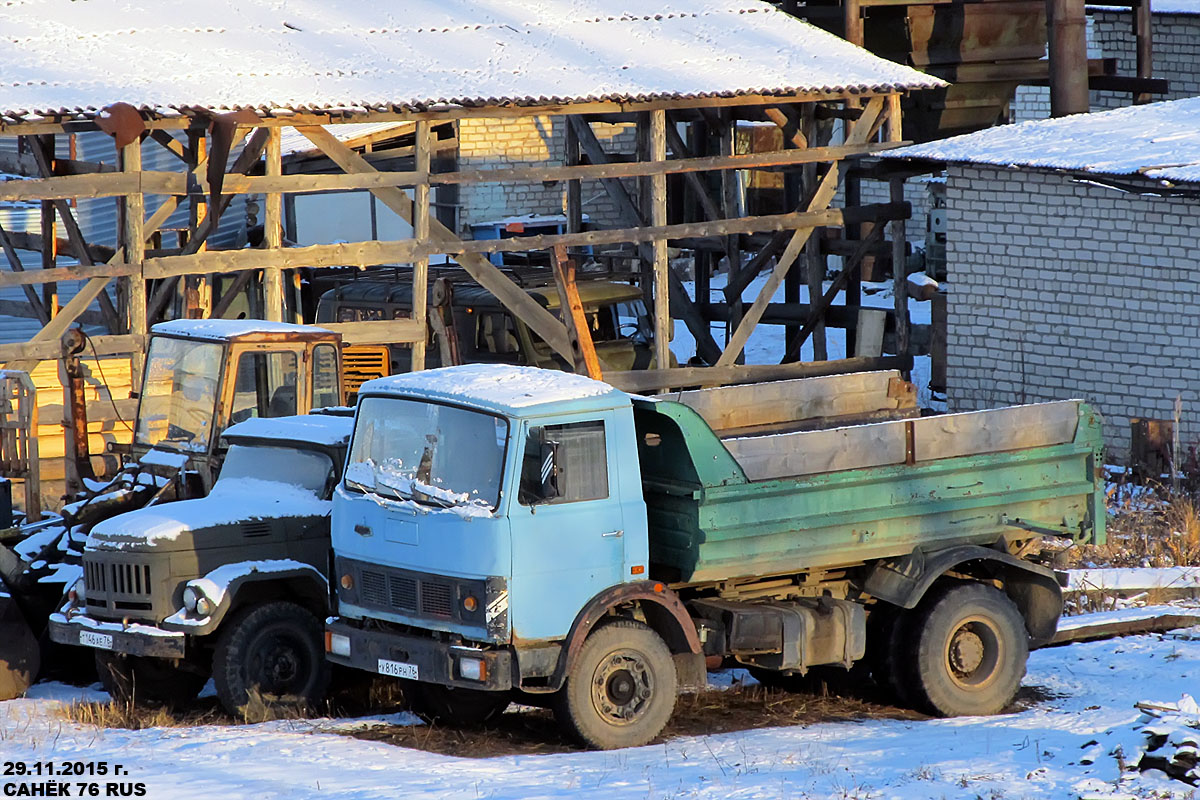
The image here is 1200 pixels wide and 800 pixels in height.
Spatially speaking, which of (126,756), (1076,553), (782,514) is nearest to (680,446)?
(782,514)

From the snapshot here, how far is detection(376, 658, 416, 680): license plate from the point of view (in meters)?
8.52

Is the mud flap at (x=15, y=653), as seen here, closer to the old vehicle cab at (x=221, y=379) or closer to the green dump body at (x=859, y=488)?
the old vehicle cab at (x=221, y=379)

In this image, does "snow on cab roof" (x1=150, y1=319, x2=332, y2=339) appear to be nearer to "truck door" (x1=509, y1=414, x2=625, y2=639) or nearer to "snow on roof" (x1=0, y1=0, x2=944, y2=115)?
"truck door" (x1=509, y1=414, x2=625, y2=639)

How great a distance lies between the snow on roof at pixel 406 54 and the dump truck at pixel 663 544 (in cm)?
634

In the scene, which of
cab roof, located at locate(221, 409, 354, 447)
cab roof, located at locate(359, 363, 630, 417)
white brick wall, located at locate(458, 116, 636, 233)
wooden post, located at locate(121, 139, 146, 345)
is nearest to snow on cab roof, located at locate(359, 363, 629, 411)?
cab roof, located at locate(359, 363, 630, 417)

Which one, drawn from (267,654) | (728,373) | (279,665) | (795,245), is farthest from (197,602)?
(795,245)

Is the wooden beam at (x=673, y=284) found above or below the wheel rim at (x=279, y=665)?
above

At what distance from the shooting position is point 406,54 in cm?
1612

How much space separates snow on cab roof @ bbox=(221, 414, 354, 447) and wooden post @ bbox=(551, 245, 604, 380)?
552cm

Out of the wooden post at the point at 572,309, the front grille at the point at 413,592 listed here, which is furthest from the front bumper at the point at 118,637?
the wooden post at the point at 572,309

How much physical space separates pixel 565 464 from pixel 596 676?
1052 millimetres

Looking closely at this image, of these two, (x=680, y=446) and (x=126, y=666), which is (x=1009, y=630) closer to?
(x=680, y=446)

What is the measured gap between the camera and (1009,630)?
976cm

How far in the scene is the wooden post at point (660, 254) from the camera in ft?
54.6
